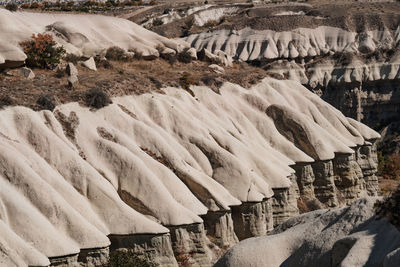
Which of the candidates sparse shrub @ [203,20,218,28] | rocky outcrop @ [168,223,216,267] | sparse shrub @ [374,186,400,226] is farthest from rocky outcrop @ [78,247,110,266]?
sparse shrub @ [203,20,218,28]

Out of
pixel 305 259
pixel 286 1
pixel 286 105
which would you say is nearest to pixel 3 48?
pixel 286 105

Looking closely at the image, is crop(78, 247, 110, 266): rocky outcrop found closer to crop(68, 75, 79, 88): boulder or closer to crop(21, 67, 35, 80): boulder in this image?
crop(68, 75, 79, 88): boulder

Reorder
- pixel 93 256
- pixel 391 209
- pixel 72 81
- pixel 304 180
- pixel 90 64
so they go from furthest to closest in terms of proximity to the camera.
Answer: pixel 304 180 < pixel 90 64 < pixel 72 81 < pixel 93 256 < pixel 391 209

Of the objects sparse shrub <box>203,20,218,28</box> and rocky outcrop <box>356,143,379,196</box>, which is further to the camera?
sparse shrub <box>203,20,218,28</box>

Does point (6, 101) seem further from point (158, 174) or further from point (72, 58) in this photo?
point (72, 58)

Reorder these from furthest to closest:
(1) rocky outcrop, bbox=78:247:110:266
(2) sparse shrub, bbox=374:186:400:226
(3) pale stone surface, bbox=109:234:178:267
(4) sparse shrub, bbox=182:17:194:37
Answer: (4) sparse shrub, bbox=182:17:194:37
(3) pale stone surface, bbox=109:234:178:267
(1) rocky outcrop, bbox=78:247:110:266
(2) sparse shrub, bbox=374:186:400:226

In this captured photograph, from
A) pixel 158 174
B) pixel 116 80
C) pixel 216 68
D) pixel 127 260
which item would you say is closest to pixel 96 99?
pixel 158 174
